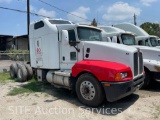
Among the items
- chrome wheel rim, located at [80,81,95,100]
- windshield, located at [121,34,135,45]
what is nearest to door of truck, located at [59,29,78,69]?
chrome wheel rim, located at [80,81,95,100]

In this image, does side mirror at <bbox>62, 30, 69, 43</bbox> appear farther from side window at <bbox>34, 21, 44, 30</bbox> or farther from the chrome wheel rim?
side window at <bbox>34, 21, 44, 30</bbox>

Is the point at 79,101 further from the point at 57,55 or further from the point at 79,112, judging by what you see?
the point at 57,55

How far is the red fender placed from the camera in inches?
233

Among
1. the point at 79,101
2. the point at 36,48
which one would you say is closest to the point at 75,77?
the point at 79,101

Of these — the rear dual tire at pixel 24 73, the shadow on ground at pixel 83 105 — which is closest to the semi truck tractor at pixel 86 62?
the shadow on ground at pixel 83 105

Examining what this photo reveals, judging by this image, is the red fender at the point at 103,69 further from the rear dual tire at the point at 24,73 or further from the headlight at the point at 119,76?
the rear dual tire at the point at 24,73

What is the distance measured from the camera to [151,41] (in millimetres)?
13734

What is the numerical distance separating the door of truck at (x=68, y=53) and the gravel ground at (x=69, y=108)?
116 cm

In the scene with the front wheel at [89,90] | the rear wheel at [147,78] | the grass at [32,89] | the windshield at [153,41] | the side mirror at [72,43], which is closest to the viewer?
the front wheel at [89,90]

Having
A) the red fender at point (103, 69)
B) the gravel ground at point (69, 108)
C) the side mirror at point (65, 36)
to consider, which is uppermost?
the side mirror at point (65, 36)

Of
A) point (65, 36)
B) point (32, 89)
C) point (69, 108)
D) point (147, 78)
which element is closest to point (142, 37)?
point (147, 78)

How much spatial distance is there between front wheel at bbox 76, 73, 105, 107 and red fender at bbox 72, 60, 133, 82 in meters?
0.20

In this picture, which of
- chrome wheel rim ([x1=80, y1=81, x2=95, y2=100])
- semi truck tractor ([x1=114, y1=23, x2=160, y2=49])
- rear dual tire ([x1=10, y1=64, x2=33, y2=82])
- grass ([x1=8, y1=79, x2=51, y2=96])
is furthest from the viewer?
semi truck tractor ([x1=114, y1=23, x2=160, y2=49])

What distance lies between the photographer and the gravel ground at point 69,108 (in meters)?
5.75
